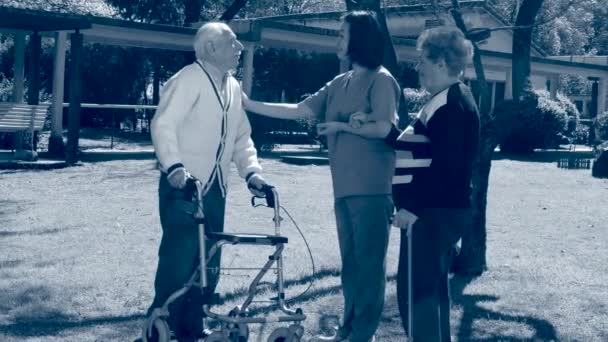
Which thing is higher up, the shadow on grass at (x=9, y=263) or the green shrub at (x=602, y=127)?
the green shrub at (x=602, y=127)

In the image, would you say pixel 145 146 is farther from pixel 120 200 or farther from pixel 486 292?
pixel 486 292

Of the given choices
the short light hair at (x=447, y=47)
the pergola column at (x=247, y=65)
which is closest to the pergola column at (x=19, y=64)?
the pergola column at (x=247, y=65)

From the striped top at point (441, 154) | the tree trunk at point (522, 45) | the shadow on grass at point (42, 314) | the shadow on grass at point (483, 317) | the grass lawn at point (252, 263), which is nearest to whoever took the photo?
the striped top at point (441, 154)

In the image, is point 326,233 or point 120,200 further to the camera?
point 120,200

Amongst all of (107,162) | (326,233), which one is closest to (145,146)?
(107,162)

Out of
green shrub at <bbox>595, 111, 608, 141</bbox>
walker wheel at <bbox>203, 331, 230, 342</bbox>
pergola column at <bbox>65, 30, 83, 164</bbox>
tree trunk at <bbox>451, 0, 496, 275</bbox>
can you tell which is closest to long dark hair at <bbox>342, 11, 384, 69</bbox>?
walker wheel at <bbox>203, 331, 230, 342</bbox>

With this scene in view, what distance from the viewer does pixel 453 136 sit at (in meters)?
4.56

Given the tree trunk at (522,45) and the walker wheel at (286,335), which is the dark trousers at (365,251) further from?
the tree trunk at (522,45)

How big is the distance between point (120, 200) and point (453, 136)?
7910 mm

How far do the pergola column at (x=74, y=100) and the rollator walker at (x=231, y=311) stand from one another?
39.0 ft

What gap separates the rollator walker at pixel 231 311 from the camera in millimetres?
4676

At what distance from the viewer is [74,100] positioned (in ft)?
55.0

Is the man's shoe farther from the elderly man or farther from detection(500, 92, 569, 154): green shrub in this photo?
detection(500, 92, 569, 154): green shrub

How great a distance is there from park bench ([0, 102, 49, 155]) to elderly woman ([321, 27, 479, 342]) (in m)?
12.2
